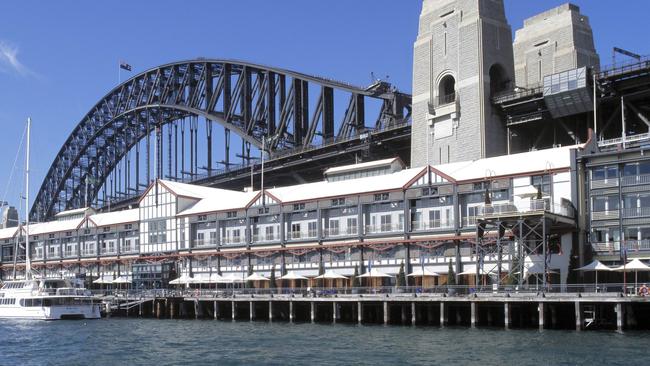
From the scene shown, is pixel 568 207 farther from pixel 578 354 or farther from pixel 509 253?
pixel 578 354

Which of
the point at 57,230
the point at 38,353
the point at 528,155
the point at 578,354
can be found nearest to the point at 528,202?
the point at 528,155

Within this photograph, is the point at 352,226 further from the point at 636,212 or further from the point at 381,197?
the point at 636,212

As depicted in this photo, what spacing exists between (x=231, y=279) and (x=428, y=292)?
31201mm

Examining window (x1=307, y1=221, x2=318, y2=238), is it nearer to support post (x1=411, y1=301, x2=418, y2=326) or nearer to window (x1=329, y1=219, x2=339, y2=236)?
window (x1=329, y1=219, x2=339, y2=236)

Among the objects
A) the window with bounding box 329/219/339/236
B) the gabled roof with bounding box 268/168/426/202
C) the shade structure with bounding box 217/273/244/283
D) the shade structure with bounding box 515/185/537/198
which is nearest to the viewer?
the shade structure with bounding box 515/185/537/198

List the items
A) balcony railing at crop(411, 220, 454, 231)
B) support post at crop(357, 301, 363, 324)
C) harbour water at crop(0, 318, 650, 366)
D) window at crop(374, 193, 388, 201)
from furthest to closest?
window at crop(374, 193, 388, 201) < balcony railing at crop(411, 220, 454, 231) < support post at crop(357, 301, 363, 324) < harbour water at crop(0, 318, 650, 366)

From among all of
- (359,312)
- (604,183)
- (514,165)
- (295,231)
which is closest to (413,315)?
(359,312)

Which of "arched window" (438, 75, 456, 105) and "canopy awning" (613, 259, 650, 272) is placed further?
"arched window" (438, 75, 456, 105)

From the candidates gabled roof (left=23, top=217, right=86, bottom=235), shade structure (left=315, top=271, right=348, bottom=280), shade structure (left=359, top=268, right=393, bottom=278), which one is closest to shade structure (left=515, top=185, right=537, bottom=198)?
shade structure (left=359, top=268, right=393, bottom=278)

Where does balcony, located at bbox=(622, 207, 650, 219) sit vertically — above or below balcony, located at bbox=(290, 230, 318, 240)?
above

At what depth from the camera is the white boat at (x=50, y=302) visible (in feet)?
295

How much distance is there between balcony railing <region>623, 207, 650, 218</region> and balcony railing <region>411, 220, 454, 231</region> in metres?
15.9

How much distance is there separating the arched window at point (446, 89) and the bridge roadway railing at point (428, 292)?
30.1 m

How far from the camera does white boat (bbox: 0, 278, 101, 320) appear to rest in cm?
9000
